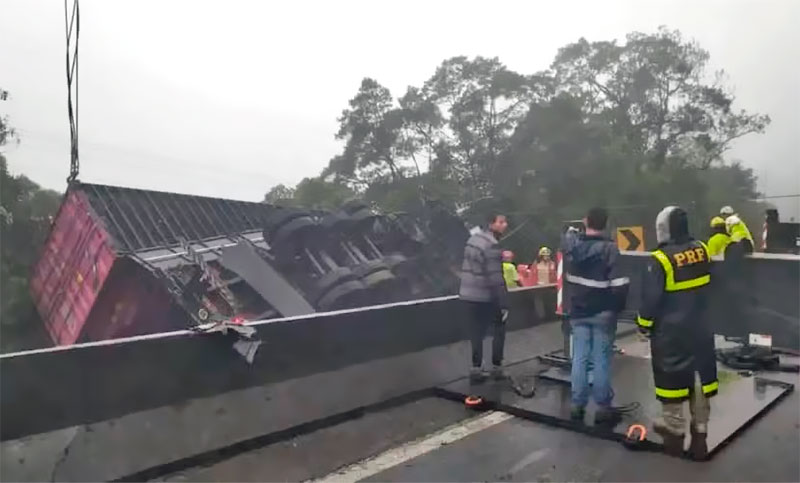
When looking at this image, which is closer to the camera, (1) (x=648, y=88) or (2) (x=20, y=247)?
(2) (x=20, y=247)

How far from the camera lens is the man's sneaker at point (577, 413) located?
4561 mm

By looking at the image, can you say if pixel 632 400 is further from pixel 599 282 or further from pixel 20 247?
pixel 20 247

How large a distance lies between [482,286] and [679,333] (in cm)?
202

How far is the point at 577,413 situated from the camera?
15.0ft

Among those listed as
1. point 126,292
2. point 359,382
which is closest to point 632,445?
point 359,382

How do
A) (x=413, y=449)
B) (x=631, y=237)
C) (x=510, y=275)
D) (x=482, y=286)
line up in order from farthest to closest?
(x=510, y=275) → (x=631, y=237) → (x=482, y=286) → (x=413, y=449)

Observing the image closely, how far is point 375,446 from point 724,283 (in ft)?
14.1

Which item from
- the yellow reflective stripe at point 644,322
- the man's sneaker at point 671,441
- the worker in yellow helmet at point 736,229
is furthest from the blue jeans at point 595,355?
the worker in yellow helmet at point 736,229

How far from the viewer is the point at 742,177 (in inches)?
389

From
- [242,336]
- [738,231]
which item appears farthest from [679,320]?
[738,231]

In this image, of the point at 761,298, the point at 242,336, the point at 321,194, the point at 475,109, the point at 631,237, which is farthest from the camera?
the point at 475,109

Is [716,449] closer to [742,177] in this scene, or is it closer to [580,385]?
[580,385]

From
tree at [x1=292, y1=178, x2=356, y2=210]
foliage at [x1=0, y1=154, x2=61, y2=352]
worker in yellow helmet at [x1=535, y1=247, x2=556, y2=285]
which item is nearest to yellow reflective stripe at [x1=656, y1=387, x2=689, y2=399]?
worker in yellow helmet at [x1=535, y1=247, x2=556, y2=285]

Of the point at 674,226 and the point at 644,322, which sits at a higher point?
the point at 674,226
